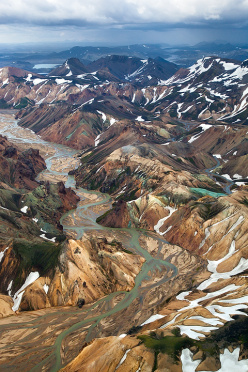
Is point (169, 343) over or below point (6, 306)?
over

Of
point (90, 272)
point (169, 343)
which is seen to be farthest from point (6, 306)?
point (169, 343)

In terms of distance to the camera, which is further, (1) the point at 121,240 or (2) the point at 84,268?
(1) the point at 121,240

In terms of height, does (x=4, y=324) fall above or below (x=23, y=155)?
below

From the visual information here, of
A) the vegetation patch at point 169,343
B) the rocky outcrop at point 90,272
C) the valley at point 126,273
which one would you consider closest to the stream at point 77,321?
the valley at point 126,273

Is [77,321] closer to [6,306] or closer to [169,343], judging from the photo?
[6,306]

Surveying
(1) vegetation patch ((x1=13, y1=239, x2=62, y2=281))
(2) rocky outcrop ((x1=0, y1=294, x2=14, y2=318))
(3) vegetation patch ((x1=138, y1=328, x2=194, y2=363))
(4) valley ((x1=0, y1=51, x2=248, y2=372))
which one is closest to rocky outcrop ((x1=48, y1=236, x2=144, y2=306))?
(4) valley ((x1=0, y1=51, x2=248, y2=372))

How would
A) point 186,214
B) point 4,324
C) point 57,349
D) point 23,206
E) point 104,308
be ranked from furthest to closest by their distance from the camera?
point 23,206 < point 186,214 < point 104,308 < point 4,324 < point 57,349

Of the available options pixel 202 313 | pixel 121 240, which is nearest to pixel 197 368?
pixel 202 313

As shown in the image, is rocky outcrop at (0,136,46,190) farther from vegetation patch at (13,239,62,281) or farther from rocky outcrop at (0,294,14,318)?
rocky outcrop at (0,294,14,318)

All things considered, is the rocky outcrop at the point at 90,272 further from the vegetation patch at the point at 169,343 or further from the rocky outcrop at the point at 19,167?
the rocky outcrop at the point at 19,167

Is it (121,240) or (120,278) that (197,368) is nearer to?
(120,278)

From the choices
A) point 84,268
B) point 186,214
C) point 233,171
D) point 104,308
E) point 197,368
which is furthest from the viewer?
point 233,171
